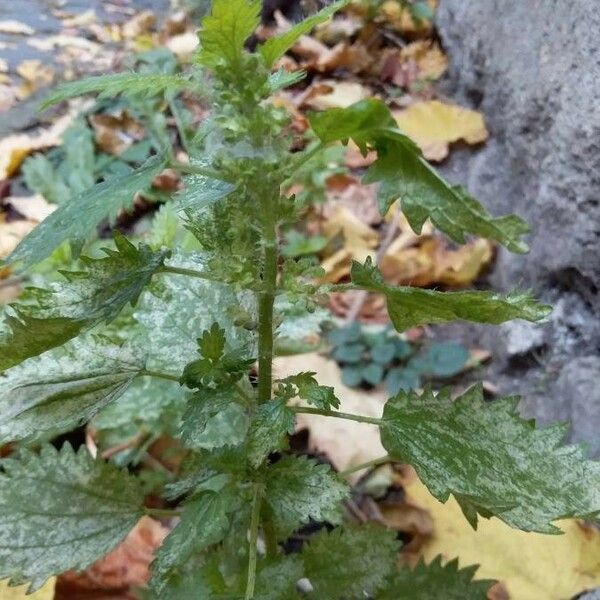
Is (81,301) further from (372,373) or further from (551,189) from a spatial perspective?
(551,189)

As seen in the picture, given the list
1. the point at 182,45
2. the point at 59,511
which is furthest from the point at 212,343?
the point at 182,45

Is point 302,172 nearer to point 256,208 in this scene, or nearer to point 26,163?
point 26,163

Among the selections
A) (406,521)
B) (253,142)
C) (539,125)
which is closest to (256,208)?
(253,142)

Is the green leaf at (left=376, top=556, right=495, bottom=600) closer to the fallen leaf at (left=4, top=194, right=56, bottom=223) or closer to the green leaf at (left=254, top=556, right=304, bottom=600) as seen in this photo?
the green leaf at (left=254, top=556, right=304, bottom=600)

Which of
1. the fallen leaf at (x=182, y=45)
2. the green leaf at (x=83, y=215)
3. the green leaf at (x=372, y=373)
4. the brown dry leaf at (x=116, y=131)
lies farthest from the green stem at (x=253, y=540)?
the fallen leaf at (x=182, y=45)

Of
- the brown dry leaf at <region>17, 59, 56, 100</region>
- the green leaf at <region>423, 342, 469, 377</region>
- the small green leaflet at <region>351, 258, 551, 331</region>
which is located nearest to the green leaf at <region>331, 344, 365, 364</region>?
the green leaf at <region>423, 342, 469, 377</region>

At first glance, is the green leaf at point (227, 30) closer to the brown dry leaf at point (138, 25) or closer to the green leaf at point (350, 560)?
the green leaf at point (350, 560)

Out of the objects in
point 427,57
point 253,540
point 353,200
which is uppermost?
point 253,540
